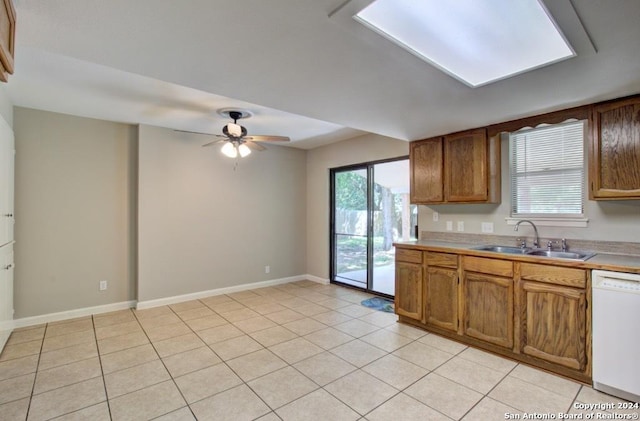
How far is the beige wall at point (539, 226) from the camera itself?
2600mm

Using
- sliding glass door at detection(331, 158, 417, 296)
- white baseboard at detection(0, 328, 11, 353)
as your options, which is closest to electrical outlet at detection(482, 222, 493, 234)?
sliding glass door at detection(331, 158, 417, 296)

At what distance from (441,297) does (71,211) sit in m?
4.50

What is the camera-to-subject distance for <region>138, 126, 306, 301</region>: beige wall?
14.1 feet

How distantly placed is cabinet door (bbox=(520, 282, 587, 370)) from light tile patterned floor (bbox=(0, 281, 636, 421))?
0.61 feet

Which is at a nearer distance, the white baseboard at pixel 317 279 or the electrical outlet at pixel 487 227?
the electrical outlet at pixel 487 227

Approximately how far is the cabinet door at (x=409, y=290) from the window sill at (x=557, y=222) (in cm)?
113

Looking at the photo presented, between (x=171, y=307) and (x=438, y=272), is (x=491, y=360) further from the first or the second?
(x=171, y=307)

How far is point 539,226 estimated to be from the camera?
121 inches

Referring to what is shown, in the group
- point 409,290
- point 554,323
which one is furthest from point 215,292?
point 554,323

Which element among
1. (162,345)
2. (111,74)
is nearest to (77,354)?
(162,345)

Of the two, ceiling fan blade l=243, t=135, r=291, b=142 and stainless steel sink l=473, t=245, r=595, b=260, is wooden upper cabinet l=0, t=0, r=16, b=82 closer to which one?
ceiling fan blade l=243, t=135, r=291, b=142

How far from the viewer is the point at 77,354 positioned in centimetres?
289

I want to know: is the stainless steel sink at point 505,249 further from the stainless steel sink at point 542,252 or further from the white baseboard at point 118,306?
the white baseboard at point 118,306

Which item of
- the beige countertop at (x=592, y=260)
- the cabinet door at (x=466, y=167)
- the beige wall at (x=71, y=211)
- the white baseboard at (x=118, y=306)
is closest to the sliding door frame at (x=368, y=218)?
the white baseboard at (x=118, y=306)
